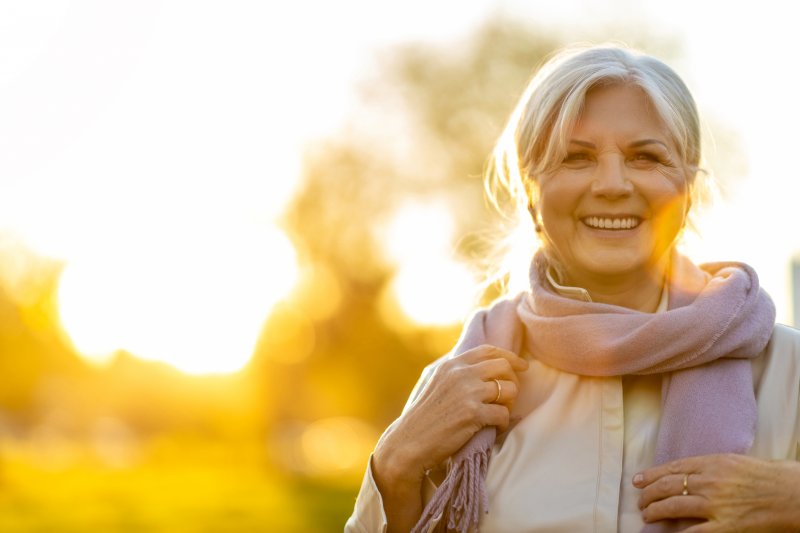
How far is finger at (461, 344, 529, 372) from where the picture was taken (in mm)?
3521

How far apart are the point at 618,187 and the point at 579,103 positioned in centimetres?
27

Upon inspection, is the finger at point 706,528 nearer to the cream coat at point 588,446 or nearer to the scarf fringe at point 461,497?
the cream coat at point 588,446

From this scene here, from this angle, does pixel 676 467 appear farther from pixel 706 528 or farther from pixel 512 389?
pixel 512 389

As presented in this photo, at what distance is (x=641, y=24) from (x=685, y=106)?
483 inches

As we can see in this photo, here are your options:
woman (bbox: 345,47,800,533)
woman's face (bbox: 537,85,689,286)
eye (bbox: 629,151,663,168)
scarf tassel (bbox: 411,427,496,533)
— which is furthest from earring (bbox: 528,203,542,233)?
scarf tassel (bbox: 411,427,496,533)

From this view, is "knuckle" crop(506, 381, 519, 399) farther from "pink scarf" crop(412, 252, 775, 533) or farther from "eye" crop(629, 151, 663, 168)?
"eye" crop(629, 151, 663, 168)

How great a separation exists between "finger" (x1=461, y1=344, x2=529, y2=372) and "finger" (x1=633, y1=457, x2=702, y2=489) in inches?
19.6

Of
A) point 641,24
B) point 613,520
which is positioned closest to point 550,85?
point 613,520

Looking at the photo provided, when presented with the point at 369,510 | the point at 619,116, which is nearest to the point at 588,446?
the point at 369,510

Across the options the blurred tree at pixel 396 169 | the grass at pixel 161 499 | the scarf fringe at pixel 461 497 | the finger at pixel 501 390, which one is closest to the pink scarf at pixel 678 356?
the scarf fringe at pixel 461 497

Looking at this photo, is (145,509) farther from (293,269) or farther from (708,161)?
(708,161)

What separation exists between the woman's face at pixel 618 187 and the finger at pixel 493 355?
34cm

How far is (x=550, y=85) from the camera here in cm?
355

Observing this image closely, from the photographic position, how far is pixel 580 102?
3428 millimetres
